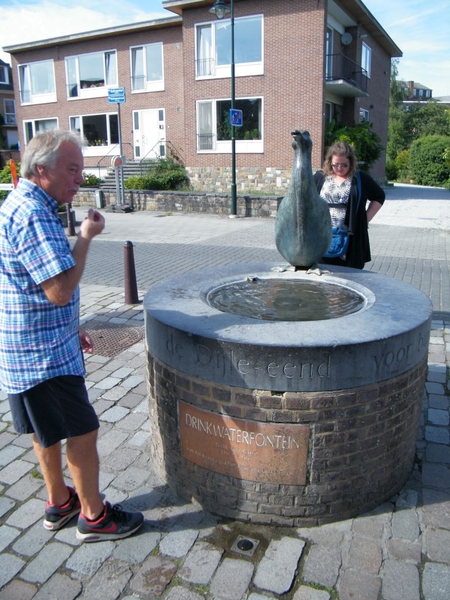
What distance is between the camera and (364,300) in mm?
3609

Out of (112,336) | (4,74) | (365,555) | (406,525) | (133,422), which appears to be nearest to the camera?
(365,555)

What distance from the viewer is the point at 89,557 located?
8.70ft

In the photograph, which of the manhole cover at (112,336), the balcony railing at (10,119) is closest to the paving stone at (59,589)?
the manhole cover at (112,336)

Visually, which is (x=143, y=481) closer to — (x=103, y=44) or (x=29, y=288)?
(x=29, y=288)

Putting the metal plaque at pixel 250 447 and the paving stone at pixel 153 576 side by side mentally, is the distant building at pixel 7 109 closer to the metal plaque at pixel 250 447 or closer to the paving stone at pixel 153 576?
the metal plaque at pixel 250 447

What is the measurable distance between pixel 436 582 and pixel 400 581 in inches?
6.6

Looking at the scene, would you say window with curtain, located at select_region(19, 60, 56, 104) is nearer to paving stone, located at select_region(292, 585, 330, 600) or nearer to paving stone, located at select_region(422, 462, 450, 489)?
paving stone, located at select_region(422, 462, 450, 489)

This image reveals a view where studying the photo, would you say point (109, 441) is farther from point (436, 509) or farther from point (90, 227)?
point (436, 509)

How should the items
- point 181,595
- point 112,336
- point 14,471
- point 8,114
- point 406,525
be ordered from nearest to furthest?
point 181,595 → point 406,525 → point 14,471 → point 112,336 → point 8,114

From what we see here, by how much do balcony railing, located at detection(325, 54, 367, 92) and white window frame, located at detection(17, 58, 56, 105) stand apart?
1538 cm

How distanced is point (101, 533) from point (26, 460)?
44.1 inches

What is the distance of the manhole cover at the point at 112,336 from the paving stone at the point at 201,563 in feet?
10.1

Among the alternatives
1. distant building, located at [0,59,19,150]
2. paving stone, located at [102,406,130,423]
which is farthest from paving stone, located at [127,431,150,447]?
distant building, located at [0,59,19,150]

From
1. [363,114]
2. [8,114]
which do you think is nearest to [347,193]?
[363,114]
